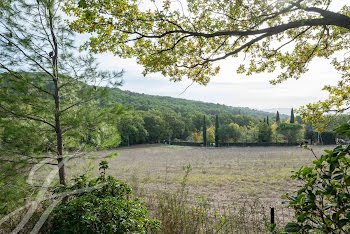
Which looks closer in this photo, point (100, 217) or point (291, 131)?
point (100, 217)

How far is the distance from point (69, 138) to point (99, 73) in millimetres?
1447

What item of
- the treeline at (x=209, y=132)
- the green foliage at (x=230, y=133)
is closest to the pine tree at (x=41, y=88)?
the treeline at (x=209, y=132)

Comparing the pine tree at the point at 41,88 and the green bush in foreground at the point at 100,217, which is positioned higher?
the pine tree at the point at 41,88

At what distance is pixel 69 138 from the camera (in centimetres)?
464

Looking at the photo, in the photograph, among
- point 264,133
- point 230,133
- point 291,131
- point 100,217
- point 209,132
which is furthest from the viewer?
point 209,132

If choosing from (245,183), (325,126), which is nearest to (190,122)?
(245,183)

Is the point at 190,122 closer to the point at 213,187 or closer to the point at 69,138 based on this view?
the point at 213,187

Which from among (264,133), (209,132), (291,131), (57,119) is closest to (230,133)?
(209,132)

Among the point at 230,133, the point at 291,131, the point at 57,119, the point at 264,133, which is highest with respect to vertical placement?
the point at 57,119

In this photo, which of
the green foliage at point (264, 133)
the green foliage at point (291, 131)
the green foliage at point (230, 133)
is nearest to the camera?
the green foliage at point (291, 131)

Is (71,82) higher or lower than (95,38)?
lower

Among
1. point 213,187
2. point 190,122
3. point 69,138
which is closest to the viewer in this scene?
point 69,138

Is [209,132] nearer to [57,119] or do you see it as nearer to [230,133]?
[230,133]

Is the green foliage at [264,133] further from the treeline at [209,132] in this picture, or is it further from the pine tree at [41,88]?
the pine tree at [41,88]
